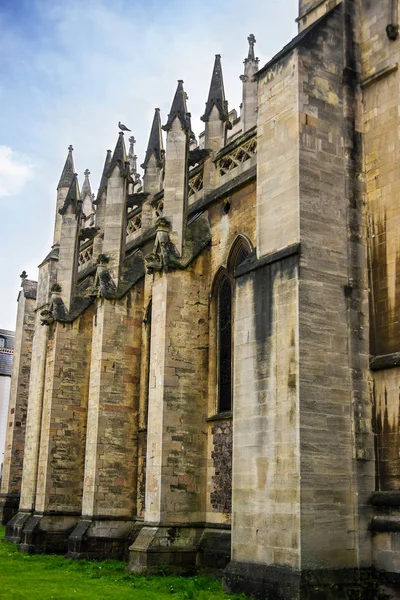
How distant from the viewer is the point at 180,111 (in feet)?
67.2

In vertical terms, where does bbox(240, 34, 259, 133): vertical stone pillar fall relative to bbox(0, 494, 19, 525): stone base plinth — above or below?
above

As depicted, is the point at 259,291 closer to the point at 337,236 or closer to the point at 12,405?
the point at 337,236

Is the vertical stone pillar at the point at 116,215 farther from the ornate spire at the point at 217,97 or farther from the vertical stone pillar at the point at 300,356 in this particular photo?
the vertical stone pillar at the point at 300,356

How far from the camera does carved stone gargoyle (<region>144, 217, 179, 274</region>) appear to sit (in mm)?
18062

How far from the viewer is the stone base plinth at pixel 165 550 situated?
16.0m

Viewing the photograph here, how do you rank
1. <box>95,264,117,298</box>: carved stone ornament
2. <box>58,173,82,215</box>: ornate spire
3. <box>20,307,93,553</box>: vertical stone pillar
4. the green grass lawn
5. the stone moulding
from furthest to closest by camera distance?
<box>58,173,82,215</box>: ornate spire
<box>20,307,93,553</box>: vertical stone pillar
<box>95,264,117,298</box>: carved stone ornament
the green grass lawn
the stone moulding

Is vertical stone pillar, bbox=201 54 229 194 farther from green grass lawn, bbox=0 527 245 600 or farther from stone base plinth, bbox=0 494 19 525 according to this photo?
stone base plinth, bbox=0 494 19 525

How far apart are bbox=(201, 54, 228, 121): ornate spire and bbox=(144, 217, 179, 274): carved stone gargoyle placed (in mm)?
3911

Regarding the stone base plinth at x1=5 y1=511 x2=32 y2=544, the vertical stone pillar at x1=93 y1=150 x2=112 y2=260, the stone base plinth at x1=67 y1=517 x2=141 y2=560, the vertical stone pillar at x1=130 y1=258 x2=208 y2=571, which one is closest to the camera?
the vertical stone pillar at x1=130 y1=258 x2=208 y2=571

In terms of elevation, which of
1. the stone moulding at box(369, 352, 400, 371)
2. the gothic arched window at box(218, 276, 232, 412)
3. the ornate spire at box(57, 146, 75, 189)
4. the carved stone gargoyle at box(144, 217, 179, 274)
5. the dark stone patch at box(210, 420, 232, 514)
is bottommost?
the dark stone patch at box(210, 420, 232, 514)

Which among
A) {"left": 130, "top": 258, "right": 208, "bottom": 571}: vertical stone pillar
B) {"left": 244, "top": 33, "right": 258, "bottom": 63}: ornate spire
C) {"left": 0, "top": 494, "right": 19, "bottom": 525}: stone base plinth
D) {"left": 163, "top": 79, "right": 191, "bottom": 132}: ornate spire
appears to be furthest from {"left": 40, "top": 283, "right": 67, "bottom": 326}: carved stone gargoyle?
Result: {"left": 244, "top": 33, "right": 258, "bottom": 63}: ornate spire

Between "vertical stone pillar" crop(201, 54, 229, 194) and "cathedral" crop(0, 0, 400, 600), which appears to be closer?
"cathedral" crop(0, 0, 400, 600)

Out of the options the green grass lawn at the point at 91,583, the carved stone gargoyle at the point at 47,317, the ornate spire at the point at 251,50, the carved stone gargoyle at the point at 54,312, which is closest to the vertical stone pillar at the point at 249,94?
the ornate spire at the point at 251,50

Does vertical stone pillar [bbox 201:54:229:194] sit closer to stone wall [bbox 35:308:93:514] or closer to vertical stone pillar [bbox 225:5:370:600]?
vertical stone pillar [bbox 225:5:370:600]
